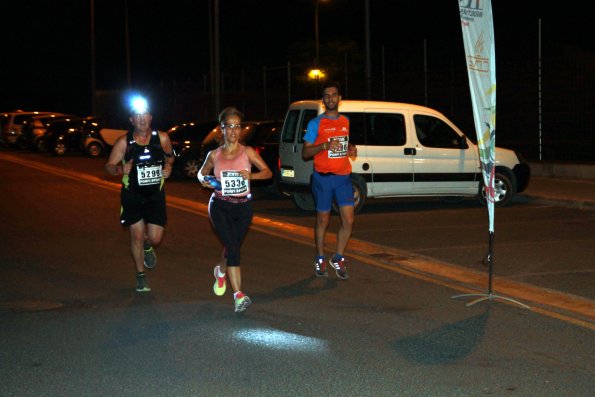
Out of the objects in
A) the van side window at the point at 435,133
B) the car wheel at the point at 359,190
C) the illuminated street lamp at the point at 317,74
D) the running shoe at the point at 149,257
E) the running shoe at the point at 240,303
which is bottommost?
the running shoe at the point at 240,303

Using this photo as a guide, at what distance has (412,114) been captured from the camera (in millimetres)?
15336

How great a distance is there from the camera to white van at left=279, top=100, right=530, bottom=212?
1491 centimetres

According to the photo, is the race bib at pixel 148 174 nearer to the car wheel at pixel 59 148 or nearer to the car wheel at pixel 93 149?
the car wheel at pixel 93 149

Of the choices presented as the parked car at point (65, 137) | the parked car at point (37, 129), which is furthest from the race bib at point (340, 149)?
the parked car at point (37, 129)

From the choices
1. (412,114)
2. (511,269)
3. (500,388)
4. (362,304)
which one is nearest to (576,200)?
(412,114)

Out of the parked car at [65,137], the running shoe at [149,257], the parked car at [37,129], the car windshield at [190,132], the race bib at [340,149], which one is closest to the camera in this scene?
the race bib at [340,149]

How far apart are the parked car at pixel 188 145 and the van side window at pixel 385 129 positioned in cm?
825

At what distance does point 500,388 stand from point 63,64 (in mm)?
72467

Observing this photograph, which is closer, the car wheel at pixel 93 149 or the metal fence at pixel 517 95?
the metal fence at pixel 517 95

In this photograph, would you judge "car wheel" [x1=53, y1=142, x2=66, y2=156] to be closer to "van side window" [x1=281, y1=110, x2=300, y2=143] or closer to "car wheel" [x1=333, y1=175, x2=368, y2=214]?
"van side window" [x1=281, y1=110, x2=300, y2=143]

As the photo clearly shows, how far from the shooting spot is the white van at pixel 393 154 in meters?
14.9

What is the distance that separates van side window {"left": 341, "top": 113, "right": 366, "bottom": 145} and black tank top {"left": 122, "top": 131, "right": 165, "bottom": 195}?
6.62 metres

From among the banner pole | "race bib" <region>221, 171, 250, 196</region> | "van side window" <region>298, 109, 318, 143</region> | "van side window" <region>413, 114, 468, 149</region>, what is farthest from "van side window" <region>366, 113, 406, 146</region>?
"race bib" <region>221, 171, 250, 196</region>

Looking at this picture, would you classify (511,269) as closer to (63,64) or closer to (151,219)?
(151,219)
